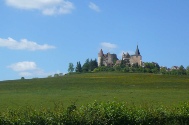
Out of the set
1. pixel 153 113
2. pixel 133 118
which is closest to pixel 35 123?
pixel 133 118

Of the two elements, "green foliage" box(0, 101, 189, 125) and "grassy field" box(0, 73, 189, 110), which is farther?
"grassy field" box(0, 73, 189, 110)

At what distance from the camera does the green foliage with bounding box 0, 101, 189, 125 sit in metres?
14.8

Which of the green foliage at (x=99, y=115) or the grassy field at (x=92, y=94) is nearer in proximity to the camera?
the green foliage at (x=99, y=115)

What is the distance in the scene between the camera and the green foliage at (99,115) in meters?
14.8

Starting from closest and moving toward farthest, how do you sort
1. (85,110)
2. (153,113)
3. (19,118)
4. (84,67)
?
(19,118)
(85,110)
(153,113)
(84,67)

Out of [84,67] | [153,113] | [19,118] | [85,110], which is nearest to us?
[19,118]

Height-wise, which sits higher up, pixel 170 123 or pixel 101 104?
pixel 101 104

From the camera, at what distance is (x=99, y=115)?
15.9 metres

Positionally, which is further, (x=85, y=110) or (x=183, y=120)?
(x=183, y=120)

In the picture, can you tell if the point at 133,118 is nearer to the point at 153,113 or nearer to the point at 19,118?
the point at 153,113

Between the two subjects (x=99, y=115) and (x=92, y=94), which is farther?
(x=92, y=94)

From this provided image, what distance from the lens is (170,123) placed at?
17.6 meters

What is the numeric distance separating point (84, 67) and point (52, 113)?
18173 cm

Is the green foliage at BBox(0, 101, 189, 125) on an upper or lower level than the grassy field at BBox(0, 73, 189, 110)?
upper
